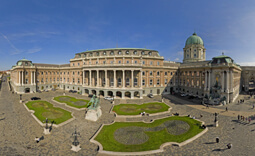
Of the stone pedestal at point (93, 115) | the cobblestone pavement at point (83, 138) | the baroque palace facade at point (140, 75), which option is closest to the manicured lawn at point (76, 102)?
the cobblestone pavement at point (83, 138)

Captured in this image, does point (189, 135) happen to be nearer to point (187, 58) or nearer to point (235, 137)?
point (235, 137)

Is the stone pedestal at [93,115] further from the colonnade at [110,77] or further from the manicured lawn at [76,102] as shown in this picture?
the colonnade at [110,77]

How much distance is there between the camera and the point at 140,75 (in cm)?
5428

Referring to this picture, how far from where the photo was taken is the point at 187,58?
262 feet

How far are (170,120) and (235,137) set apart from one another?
11812 millimetres

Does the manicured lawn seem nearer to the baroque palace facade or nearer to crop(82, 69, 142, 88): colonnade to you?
the baroque palace facade

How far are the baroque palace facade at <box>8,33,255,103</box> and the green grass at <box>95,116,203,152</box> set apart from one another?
80.2 ft

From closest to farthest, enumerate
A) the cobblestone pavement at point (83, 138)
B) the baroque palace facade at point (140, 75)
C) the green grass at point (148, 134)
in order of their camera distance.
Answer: the cobblestone pavement at point (83, 138)
the green grass at point (148, 134)
the baroque palace facade at point (140, 75)

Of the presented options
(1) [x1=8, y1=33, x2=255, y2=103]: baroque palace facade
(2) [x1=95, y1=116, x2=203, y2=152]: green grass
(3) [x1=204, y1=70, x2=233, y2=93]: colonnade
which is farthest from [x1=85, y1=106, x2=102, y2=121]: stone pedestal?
(3) [x1=204, y1=70, x2=233, y2=93]: colonnade

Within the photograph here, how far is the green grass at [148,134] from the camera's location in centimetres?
1911

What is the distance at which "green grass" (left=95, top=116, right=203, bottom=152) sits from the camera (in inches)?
752

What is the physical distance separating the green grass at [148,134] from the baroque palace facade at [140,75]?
80.2 feet

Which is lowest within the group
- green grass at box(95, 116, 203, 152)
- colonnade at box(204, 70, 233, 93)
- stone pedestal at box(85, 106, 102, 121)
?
green grass at box(95, 116, 203, 152)

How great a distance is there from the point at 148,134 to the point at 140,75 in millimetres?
33126
